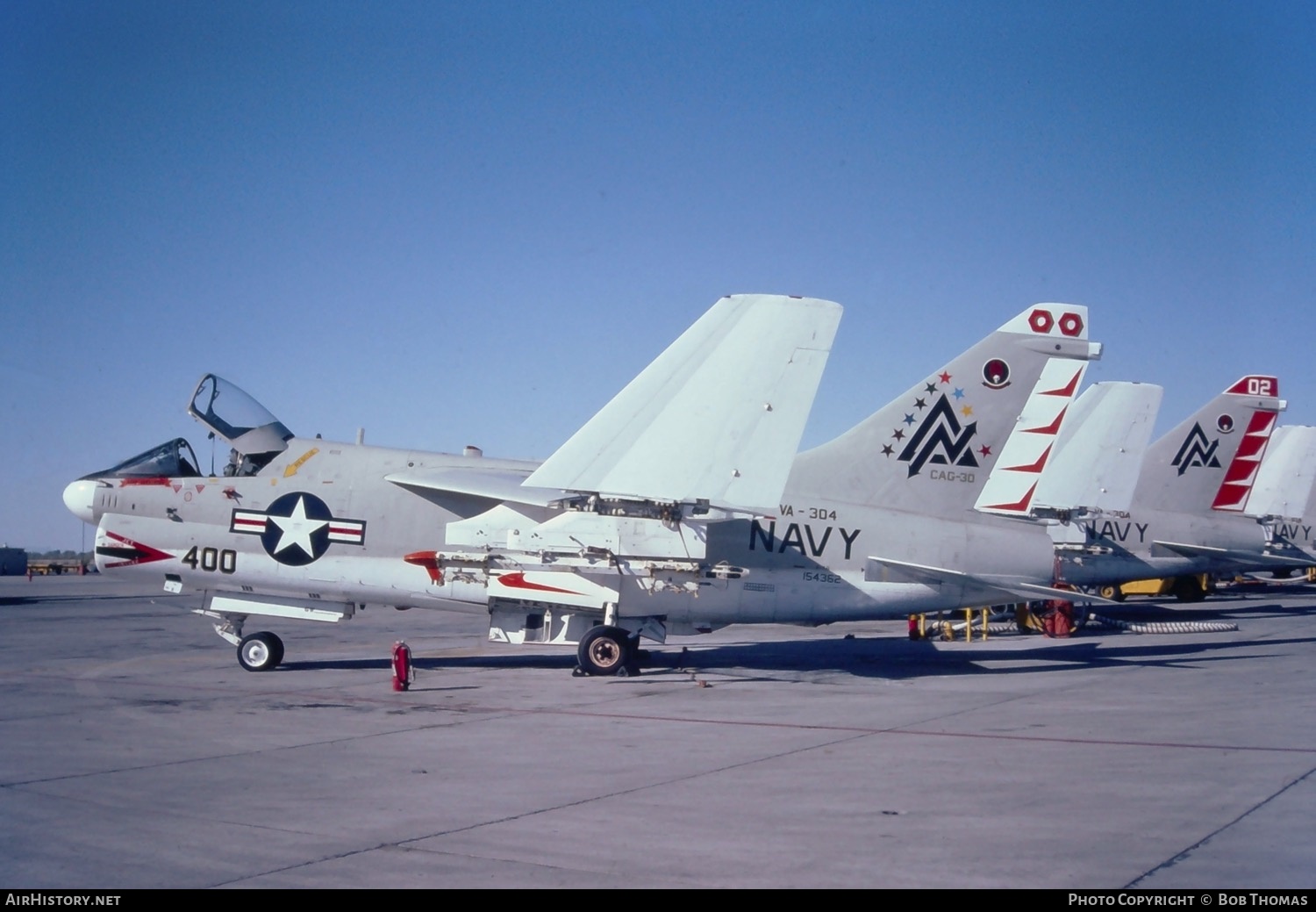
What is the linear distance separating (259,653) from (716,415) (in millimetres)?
8161

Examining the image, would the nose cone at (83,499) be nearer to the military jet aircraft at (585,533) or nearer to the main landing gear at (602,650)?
the military jet aircraft at (585,533)

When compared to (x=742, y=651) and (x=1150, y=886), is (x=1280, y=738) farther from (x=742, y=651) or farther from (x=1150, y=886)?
(x=742, y=651)

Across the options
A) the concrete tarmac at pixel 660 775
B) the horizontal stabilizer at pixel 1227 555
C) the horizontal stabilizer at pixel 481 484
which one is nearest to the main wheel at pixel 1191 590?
the horizontal stabilizer at pixel 1227 555

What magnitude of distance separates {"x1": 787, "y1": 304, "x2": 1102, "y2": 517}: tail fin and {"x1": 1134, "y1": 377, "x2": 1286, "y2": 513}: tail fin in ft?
48.8

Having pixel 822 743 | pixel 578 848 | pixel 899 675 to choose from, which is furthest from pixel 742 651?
pixel 578 848

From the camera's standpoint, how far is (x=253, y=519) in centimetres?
1653

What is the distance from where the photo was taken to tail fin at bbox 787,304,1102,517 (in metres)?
16.4

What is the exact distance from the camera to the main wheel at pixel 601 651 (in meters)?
15.4

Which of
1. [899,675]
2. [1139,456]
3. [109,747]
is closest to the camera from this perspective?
[109,747]

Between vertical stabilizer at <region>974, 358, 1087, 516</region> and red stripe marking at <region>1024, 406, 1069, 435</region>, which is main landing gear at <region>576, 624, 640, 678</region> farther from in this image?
red stripe marking at <region>1024, 406, 1069, 435</region>

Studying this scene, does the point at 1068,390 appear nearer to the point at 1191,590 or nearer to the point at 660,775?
the point at 660,775

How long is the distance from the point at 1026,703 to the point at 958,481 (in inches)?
178

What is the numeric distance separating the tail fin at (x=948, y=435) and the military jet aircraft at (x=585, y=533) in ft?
0.10
